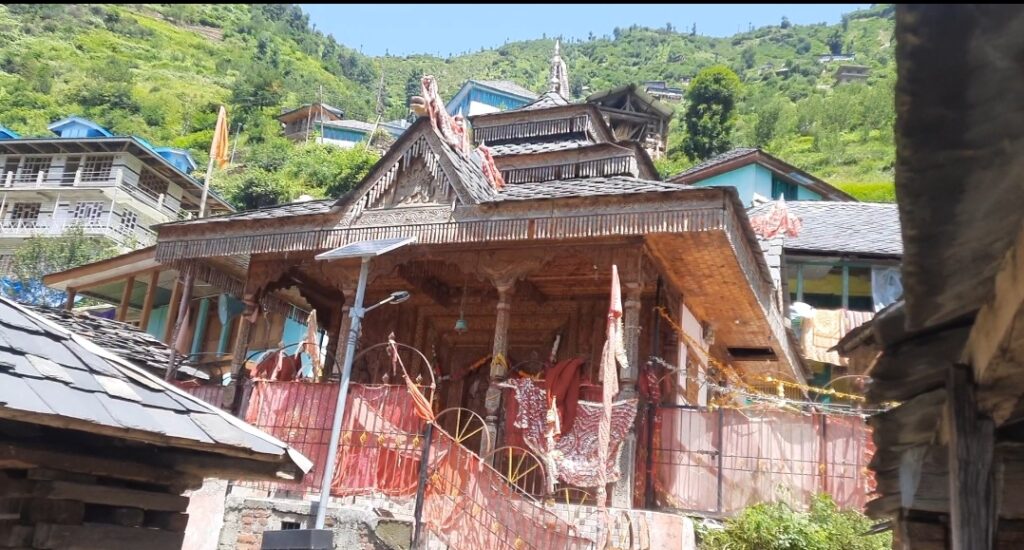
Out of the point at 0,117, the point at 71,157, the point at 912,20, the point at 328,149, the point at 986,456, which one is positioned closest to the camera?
the point at 912,20

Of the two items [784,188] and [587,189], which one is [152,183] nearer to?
[784,188]

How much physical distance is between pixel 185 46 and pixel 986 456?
418 feet

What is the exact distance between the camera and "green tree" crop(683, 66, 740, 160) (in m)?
58.8

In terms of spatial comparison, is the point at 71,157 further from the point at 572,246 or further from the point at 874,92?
the point at 874,92

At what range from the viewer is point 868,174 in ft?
200

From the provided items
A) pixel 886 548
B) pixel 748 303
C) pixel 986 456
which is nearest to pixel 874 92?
pixel 748 303

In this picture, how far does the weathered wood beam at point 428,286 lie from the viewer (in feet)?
49.5

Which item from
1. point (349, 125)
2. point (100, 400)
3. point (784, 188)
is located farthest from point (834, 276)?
point (349, 125)

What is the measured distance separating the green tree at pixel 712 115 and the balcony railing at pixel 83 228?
34.5 meters

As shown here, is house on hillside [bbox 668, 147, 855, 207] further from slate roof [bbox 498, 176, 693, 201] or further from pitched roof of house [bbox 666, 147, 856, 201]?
slate roof [bbox 498, 176, 693, 201]

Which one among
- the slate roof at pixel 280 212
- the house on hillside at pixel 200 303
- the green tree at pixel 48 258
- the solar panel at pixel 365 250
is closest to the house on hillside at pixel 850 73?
the green tree at pixel 48 258

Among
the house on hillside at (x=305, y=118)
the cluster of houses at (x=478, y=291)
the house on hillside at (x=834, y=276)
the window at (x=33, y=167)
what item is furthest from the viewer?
the house on hillside at (x=305, y=118)

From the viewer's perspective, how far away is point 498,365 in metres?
12.2

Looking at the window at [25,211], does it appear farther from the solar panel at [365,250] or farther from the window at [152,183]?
the solar panel at [365,250]
